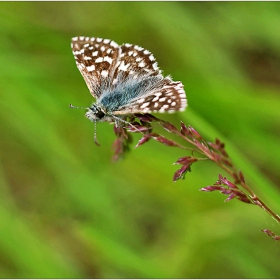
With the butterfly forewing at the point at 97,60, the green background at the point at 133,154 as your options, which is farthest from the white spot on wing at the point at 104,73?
the green background at the point at 133,154

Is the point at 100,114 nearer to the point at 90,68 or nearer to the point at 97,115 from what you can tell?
the point at 97,115

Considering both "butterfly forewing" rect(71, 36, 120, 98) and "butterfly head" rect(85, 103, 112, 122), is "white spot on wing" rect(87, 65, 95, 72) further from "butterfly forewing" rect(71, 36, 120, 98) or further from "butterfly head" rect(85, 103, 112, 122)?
"butterfly head" rect(85, 103, 112, 122)

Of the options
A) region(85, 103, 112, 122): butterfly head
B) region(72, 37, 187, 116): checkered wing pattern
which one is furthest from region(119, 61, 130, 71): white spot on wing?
region(85, 103, 112, 122): butterfly head

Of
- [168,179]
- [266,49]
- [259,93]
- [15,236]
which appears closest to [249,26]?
[266,49]

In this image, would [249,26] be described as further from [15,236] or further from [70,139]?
[15,236]

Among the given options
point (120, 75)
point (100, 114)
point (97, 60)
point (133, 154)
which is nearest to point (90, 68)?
point (97, 60)

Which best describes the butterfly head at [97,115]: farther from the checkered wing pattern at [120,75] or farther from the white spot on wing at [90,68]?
the white spot on wing at [90,68]
